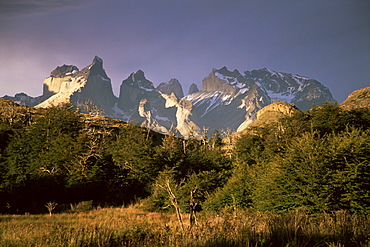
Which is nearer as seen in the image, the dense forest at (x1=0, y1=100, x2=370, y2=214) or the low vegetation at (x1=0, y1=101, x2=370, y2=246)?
the low vegetation at (x1=0, y1=101, x2=370, y2=246)

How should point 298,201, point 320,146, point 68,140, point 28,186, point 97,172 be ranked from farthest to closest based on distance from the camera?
point 68,140
point 97,172
point 28,186
point 320,146
point 298,201

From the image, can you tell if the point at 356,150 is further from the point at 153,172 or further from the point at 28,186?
the point at 28,186

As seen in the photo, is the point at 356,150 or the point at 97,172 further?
the point at 97,172

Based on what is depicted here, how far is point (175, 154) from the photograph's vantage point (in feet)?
135

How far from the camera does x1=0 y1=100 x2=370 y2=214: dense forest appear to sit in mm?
18688

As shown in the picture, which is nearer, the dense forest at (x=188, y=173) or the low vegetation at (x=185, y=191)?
the low vegetation at (x=185, y=191)

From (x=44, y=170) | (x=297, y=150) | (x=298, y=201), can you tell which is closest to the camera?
(x=298, y=201)

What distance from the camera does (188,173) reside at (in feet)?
124

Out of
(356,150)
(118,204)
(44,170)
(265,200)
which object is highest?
(356,150)

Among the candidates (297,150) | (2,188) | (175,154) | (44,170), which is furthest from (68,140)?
(297,150)

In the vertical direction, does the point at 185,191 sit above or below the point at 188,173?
below

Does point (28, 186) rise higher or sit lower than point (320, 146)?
lower

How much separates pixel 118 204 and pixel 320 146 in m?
28.6

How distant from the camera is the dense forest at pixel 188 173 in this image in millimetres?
18688
